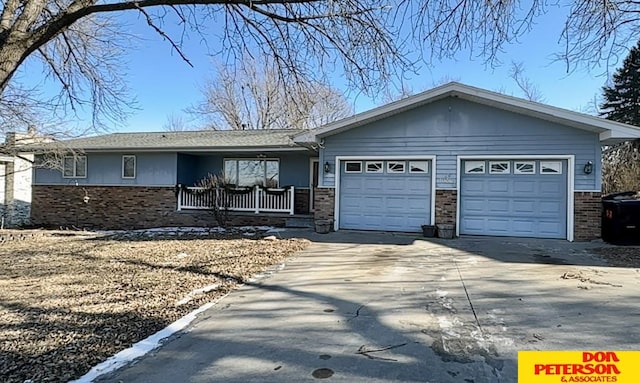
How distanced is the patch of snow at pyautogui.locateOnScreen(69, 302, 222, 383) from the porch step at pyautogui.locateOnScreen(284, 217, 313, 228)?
887 centimetres

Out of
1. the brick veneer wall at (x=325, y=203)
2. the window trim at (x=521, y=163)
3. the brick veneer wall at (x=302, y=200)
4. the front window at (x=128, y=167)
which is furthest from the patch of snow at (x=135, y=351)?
the front window at (x=128, y=167)

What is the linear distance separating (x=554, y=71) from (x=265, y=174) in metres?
11.6

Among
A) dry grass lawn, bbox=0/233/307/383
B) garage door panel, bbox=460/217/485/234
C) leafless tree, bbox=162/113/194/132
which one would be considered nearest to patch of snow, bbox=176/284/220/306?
dry grass lawn, bbox=0/233/307/383

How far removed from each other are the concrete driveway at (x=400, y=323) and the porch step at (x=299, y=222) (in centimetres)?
589

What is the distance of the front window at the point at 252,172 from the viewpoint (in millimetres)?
16125

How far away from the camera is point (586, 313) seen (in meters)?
4.66

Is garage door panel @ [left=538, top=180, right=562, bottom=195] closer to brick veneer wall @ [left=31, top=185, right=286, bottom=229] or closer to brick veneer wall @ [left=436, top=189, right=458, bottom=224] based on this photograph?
brick veneer wall @ [left=436, top=189, right=458, bottom=224]

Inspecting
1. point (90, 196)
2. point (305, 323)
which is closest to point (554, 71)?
point (305, 323)

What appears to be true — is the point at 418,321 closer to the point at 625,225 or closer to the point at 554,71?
the point at 554,71

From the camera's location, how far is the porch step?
13.7m

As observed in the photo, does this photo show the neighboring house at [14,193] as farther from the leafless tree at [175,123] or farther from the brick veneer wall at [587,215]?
the brick veneer wall at [587,215]

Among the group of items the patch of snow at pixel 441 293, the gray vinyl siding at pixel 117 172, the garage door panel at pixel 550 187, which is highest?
the gray vinyl siding at pixel 117 172

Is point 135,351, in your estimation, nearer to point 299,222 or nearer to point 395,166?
point 395,166

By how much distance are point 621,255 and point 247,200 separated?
11132 millimetres
